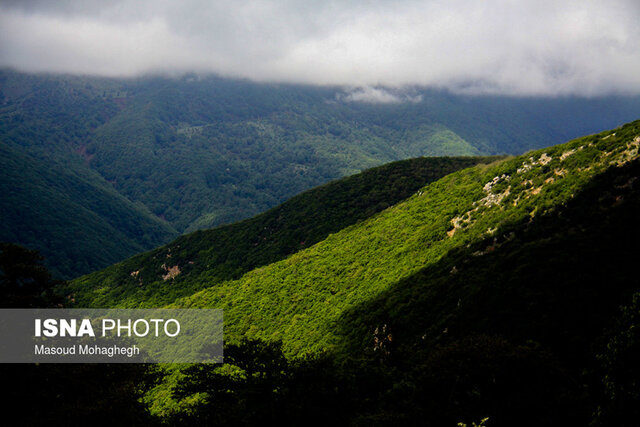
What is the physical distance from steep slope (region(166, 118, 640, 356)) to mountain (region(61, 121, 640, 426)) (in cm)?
24

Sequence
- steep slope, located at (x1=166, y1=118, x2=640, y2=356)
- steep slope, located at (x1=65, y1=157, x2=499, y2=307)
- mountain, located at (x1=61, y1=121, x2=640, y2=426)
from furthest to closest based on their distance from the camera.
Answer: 1. steep slope, located at (x1=65, y1=157, x2=499, y2=307)
2. steep slope, located at (x1=166, y1=118, x2=640, y2=356)
3. mountain, located at (x1=61, y1=121, x2=640, y2=426)

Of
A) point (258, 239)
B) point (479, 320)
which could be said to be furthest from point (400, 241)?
point (258, 239)

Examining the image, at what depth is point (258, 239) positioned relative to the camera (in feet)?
256

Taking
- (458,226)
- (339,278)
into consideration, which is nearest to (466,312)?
(458,226)

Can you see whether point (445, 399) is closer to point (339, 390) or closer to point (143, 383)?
point (339, 390)

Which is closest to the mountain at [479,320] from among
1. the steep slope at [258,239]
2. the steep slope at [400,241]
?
the steep slope at [400,241]

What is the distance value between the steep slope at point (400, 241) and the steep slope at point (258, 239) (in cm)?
916

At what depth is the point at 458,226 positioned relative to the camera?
3850cm

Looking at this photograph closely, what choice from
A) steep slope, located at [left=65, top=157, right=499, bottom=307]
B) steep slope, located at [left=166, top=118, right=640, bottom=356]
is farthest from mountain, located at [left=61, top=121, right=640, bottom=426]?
steep slope, located at [left=65, top=157, right=499, bottom=307]

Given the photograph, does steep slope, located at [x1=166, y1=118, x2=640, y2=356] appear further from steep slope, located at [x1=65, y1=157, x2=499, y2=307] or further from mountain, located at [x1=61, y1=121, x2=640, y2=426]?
steep slope, located at [x1=65, y1=157, x2=499, y2=307]

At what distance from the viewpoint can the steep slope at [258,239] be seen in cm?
6988

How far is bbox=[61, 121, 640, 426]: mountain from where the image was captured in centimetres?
1464

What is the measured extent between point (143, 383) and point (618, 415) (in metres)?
23.9

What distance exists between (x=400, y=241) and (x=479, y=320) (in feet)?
78.0
